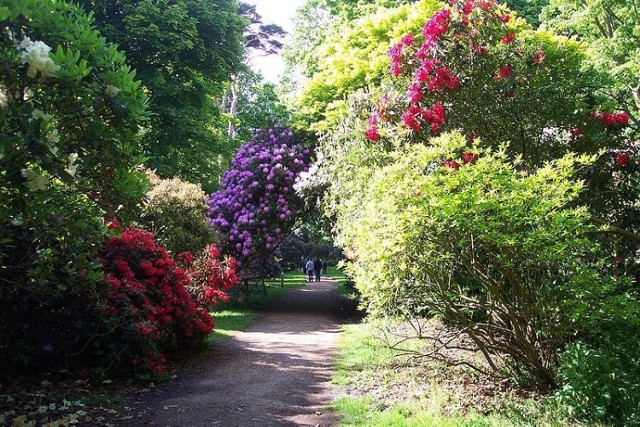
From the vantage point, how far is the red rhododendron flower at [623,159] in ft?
25.3

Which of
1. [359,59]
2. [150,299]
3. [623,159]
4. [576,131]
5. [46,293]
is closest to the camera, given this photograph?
[46,293]

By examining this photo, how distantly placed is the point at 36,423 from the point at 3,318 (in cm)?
204

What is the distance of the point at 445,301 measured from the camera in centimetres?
547

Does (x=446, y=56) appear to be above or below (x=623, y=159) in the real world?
above

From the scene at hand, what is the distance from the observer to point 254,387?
6785 millimetres

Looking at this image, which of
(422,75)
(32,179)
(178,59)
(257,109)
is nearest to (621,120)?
(422,75)

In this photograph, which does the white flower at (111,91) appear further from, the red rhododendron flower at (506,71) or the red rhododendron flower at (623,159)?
the red rhododendron flower at (623,159)

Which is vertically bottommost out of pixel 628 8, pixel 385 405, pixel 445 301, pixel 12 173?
pixel 385 405

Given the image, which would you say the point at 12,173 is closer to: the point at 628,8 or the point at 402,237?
the point at 402,237

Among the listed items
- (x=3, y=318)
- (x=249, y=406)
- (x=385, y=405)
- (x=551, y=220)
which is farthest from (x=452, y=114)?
(x=3, y=318)

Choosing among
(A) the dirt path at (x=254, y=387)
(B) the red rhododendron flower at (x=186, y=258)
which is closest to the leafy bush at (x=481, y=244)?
(A) the dirt path at (x=254, y=387)

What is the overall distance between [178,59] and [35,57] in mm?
13629

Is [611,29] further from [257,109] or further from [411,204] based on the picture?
[257,109]

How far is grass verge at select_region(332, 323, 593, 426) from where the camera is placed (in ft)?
16.3
